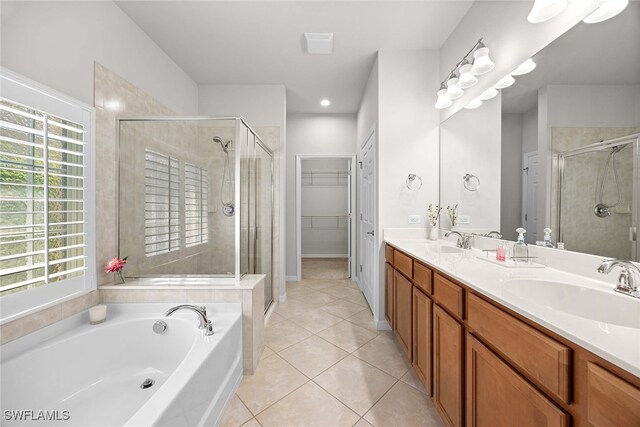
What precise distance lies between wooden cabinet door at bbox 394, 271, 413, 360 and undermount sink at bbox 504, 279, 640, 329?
28.9 inches

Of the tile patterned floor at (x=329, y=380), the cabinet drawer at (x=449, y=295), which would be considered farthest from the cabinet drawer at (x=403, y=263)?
the tile patterned floor at (x=329, y=380)

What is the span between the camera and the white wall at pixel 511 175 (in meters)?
1.56

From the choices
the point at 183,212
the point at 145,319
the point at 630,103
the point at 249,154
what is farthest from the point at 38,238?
the point at 630,103

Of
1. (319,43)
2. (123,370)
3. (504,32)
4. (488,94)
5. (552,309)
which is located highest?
(319,43)

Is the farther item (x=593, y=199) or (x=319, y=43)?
(x=319, y=43)

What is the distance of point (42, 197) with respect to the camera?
1377 mm

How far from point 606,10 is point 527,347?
1.41 metres

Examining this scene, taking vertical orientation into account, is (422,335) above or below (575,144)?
below

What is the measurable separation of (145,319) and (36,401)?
1.78 feet

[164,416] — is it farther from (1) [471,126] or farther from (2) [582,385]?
(1) [471,126]

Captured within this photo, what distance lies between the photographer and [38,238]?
1.36 metres

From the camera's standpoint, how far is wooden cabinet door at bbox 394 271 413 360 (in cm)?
181

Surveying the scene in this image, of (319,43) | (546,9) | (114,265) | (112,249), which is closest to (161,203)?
(112,249)

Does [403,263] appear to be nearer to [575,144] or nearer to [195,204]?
Answer: [575,144]
